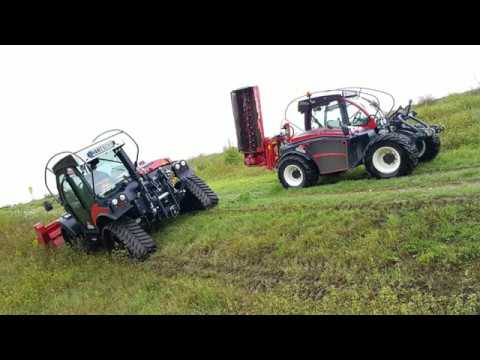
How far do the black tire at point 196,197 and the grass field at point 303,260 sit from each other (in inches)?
15.8

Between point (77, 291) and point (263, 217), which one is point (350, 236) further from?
point (77, 291)

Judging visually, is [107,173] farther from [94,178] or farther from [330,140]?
[330,140]

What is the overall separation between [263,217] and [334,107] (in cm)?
402

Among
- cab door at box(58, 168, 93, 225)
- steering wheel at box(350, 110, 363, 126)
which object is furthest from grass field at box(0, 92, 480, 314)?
steering wheel at box(350, 110, 363, 126)

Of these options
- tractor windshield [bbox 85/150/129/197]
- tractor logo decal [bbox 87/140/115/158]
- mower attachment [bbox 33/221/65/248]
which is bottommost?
mower attachment [bbox 33/221/65/248]

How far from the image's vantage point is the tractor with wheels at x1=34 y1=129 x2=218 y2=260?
35.1ft

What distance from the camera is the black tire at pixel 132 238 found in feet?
34.0

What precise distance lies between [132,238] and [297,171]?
4.85 m

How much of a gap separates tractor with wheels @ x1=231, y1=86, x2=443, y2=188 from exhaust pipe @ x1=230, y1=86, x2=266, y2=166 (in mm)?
1242

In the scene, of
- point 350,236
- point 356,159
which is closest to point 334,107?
point 356,159

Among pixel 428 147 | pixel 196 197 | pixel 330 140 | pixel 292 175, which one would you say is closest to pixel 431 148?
pixel 428 147

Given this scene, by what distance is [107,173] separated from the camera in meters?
11.4

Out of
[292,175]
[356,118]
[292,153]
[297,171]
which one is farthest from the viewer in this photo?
[292,175]

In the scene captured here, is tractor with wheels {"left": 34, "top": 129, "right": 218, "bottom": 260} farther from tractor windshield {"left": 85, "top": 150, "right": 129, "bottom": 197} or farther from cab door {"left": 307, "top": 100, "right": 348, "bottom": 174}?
cab door {"left": 307, "top": 100, "right": 348, "bottom": 174}
